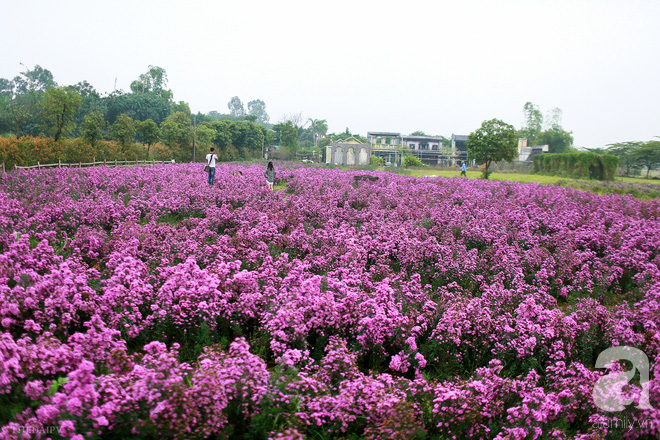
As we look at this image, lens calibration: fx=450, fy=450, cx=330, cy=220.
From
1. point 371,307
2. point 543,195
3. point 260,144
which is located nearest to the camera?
point 371,307

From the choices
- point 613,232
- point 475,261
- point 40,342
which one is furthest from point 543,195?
point 40,342

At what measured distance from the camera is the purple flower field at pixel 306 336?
3516mm

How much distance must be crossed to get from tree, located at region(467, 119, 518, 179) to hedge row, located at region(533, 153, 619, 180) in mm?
8573

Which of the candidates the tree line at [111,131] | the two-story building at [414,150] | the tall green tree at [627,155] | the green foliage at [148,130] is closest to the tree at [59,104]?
the tree line at [111,131]

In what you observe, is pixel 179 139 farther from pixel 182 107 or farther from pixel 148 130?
pixel 182 107

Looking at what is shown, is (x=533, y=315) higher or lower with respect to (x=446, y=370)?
higher

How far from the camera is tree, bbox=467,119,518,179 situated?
43.8m

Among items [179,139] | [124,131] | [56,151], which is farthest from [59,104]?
[179,139]

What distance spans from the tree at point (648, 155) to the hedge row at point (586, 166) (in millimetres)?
10001

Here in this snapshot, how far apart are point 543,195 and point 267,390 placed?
1801 cm

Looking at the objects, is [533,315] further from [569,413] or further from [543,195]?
[543,195]

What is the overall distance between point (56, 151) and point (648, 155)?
61115mm

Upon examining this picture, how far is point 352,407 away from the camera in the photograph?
3930 millimetres

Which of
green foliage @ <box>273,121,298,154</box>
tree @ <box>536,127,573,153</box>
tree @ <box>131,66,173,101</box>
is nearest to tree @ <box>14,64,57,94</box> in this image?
tree @ <box>131,66,173,101</box>
